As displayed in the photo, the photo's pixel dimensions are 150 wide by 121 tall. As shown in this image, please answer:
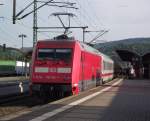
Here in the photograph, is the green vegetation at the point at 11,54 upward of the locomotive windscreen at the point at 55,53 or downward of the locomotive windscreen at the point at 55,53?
upward

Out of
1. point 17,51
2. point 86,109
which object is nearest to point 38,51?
point 86,109

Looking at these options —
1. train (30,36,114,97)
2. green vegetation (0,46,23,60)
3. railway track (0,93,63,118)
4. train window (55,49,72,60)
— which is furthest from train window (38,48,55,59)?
green vegetation (0,46,23,60)

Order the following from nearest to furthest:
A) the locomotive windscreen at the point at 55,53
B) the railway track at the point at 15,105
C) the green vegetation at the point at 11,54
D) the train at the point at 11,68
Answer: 1. the railway track at the point at 15,105
2. the locomotive windscreen at the point at 55,53
3. the train at the point at 11,68
4. the green vegetation at the point at 11,54

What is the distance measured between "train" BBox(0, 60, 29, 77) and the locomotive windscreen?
5643 centimetres

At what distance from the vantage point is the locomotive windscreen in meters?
25.7

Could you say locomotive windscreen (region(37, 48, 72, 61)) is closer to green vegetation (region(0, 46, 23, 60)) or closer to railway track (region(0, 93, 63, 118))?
railway track (region(0, 93, 63, 118))

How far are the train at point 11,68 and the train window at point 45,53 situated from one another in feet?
185

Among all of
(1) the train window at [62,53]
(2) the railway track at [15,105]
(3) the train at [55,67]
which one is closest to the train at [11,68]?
(2) the railway track at [15,105]

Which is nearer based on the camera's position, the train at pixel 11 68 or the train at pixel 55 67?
the train at pixel 55 67

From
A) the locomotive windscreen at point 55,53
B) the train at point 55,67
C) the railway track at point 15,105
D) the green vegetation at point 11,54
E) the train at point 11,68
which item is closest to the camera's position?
the railway track at point 15,105

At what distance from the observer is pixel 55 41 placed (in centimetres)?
2605

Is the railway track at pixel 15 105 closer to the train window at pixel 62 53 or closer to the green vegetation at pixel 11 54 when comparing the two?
the train window at pixel 62 53

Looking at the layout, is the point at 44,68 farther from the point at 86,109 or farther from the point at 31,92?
the point at 86,109

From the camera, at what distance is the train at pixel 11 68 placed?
275 ft
